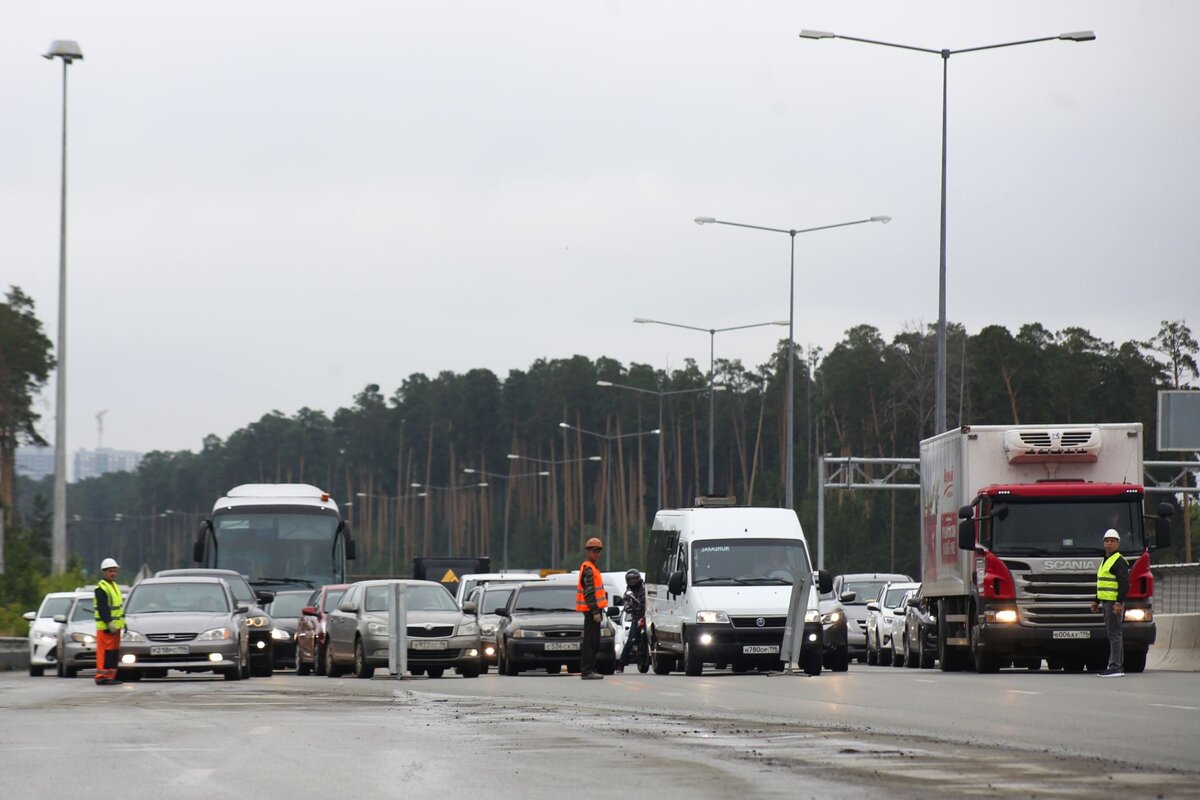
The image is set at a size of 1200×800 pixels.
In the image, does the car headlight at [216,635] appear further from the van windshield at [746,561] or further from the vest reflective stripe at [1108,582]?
the vest reflective stripe at [1108,582]

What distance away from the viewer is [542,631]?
34.0 metres

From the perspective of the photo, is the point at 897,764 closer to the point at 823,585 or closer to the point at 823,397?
the point at 823,585

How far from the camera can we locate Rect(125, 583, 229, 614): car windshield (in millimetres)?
31516

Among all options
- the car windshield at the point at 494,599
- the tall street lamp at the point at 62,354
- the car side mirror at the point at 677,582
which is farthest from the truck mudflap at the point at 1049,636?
the tall street lamp at the point at 62,354

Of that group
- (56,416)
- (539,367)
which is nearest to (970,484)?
(56,416)

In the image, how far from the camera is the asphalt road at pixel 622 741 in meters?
12.5

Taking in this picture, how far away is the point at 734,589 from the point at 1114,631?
5497 mm

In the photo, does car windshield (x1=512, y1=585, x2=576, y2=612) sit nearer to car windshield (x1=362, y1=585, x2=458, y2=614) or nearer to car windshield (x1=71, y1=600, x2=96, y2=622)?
car windshield (x1=362, y1=585, x2=458, y2=614)

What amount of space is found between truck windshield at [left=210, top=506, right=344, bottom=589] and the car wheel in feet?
33.7

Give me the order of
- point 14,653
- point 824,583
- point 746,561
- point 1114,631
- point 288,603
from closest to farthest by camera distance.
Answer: point 1114,631
point 824,583
point 746,561
point 288,603
point 14,653

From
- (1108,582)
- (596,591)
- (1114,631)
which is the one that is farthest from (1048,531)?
(596,591)

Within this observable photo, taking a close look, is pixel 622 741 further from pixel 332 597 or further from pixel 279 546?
pixel 279 546

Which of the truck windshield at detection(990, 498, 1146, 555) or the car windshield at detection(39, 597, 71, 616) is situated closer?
the truck windshield at detection(990, 498, 1146, 555)

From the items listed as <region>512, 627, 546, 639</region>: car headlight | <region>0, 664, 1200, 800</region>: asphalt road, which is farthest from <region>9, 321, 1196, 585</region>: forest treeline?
<region>0, 664, 1200, 800</region>: asphalt road
